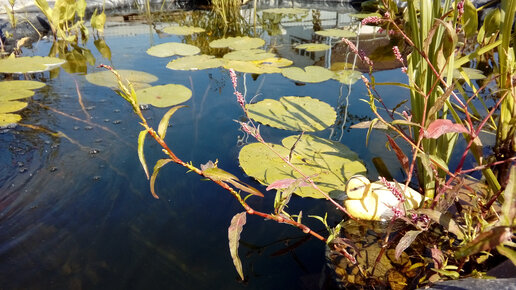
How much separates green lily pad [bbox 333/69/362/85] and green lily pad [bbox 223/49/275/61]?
685 millimetres

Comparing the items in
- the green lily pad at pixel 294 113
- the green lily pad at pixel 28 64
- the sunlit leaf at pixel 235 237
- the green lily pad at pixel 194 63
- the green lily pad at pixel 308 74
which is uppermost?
the green lily pad at pixel 28 64

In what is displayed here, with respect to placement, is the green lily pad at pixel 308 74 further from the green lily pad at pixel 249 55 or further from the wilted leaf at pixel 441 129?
the wilted leaf at pixel 441 129

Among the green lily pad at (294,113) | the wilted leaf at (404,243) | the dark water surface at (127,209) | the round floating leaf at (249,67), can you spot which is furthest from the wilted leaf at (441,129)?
the round floating leaf at (249,67)

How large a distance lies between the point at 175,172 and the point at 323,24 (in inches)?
163

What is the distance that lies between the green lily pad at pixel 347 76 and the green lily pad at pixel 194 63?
37.8 inches

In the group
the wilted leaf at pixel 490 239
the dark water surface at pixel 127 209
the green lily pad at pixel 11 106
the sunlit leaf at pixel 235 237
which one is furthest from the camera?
the green lily pad at pixel 11 106

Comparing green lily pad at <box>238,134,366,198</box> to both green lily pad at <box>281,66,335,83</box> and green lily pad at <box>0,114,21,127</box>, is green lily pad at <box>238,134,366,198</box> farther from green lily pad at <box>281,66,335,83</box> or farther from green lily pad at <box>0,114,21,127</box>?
green lily pad at <box>0,114,21,127</box>

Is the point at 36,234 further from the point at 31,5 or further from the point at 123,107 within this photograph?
the point at 31,5

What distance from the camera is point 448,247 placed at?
1064mm

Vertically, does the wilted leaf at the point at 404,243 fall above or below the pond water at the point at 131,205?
above

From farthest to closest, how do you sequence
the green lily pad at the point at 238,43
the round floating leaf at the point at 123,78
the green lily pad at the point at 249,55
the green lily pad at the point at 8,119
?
the green lily pad at the point at 238,43, the green lily pad at the point at 249,55, the round floating leaf at the point at 123,78, the green lily pad at the point at 8,119

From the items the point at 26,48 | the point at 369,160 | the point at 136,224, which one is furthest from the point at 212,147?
the point at 26,48

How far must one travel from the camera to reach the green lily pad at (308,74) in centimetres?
258

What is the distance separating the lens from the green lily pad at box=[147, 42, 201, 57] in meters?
3.19
